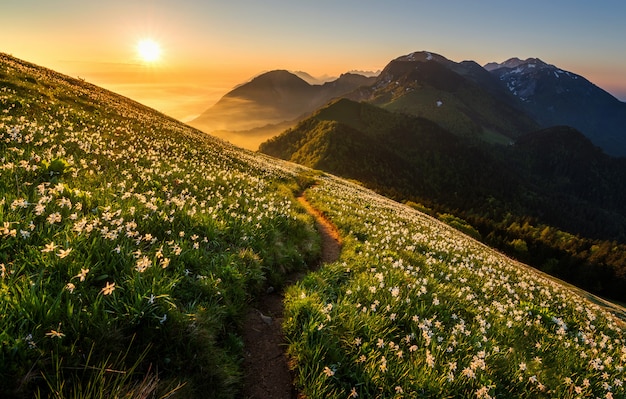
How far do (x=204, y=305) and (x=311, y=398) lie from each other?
2.19m

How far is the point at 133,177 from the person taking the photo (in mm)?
9750

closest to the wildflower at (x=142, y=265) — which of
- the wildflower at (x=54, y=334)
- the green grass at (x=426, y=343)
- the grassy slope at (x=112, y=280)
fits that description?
the grassy slope at (x=112, y=280)

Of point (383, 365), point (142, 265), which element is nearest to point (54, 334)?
point (142, 265)

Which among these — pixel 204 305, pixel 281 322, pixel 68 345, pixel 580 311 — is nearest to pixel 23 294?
pixel 68 345

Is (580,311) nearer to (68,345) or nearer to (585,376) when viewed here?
(585,376)

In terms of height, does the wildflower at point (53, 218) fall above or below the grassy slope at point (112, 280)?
above

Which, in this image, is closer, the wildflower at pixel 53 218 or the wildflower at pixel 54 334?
the wildflower at pixel 54 334

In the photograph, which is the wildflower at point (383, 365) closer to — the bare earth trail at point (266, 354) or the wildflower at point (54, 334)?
the bare earth trail at point (266, 354)

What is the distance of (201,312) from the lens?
501cm

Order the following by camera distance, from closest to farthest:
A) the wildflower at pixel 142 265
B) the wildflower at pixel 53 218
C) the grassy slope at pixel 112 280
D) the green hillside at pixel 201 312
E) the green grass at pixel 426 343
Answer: the grassy slope at pixel 112 280 < the green hillside at pixel 201 312 < the wildflower at pixel 142 265 < the wildflower at pixel 53 218 < the green grass at pixel 426 343

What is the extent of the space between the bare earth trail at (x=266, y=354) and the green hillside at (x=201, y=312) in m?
0.28

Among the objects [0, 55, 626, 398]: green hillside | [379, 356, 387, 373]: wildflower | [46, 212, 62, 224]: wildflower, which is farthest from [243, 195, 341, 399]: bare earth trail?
[46, 212, 62, 224]: wildflower

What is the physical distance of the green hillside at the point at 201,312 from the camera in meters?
3.53

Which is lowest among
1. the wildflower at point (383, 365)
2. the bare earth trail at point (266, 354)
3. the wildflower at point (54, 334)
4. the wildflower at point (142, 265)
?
the bare earth trail at point (266, 354)
